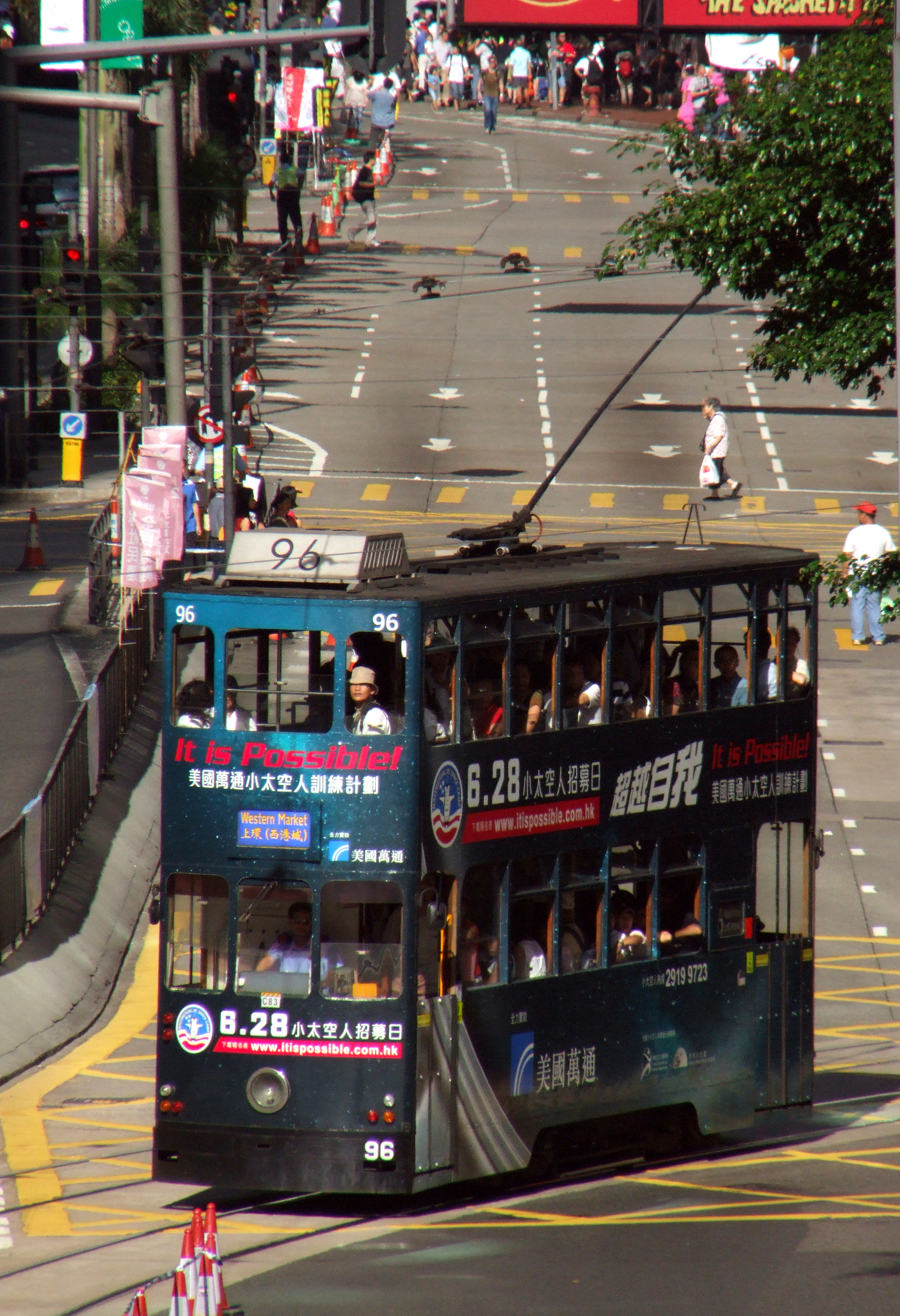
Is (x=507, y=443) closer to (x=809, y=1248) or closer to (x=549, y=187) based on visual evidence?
(x=549, y=187)

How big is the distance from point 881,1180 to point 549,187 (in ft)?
184

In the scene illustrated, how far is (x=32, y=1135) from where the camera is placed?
50.5 ft

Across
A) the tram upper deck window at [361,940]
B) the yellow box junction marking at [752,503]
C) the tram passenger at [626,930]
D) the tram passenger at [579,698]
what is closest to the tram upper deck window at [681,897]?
the tram passenger at [626,930]

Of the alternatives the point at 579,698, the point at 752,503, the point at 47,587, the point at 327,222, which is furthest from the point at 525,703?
the point at 327,222

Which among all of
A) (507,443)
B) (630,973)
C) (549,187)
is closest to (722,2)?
(630,973)

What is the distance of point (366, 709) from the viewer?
533 inches

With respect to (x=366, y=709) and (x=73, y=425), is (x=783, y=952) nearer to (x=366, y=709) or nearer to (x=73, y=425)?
(x=366, y=709)

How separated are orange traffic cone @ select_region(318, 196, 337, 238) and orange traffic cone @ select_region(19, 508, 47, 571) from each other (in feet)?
95.4

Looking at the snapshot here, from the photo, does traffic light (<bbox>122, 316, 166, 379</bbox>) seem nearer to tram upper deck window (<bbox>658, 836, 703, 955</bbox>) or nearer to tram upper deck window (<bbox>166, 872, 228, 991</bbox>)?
tram upper deck window (<bbox>658, 836, 703, 955</bbox>)

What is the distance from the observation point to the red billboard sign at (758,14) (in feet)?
61.9

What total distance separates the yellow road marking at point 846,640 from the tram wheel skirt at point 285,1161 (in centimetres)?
2072

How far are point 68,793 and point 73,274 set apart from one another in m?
18.0

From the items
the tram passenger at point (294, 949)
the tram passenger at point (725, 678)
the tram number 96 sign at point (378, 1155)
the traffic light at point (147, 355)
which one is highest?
the traffic light at point (147, 355)

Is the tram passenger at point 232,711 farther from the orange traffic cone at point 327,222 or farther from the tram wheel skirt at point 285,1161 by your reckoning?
the orange traffic cone at point 327,222
